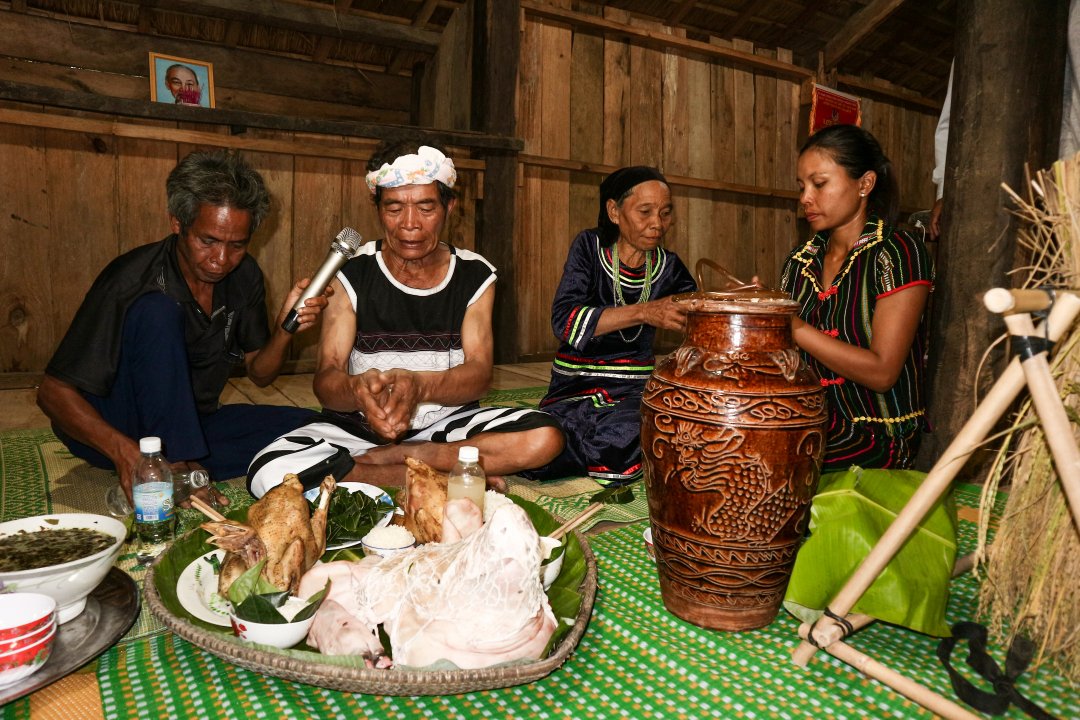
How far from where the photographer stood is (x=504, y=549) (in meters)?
1.24

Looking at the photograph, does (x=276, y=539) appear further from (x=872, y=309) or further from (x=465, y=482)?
(x=872, y=309)

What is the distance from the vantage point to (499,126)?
5.82 m

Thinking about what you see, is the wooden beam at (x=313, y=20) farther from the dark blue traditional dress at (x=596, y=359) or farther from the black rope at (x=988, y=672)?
the black rope at (x=988, y=672)

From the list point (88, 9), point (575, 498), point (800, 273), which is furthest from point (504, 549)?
point (88, 9)

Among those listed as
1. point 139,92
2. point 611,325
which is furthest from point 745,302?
point 139,92

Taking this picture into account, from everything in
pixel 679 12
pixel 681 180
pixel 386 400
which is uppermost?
pixel 679 12

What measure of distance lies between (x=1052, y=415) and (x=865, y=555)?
0.59 meters

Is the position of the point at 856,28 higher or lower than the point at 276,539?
higher

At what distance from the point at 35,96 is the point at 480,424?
3.91 metres

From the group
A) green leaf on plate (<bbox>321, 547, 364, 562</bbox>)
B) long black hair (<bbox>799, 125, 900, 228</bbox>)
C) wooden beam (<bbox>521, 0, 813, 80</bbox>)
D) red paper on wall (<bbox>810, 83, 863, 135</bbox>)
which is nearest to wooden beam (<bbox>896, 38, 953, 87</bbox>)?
red paper on wall (<bbox>810, 83, 863, 135</bbox>)

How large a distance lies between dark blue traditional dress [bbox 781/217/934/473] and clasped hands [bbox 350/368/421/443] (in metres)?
1.48

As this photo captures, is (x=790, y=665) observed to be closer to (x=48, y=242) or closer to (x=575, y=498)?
(x=575, y=498)

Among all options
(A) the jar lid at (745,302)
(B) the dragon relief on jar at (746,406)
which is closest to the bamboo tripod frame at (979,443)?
(B) the dragon relief on jar at (746,406)

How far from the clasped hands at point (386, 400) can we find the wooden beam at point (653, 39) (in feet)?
15.6
